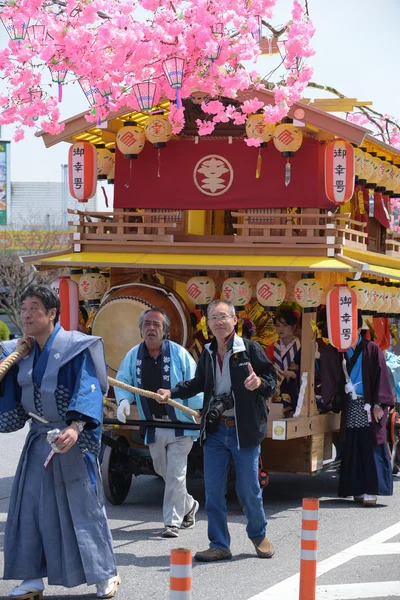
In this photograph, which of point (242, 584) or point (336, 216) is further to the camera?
point (336, 216)

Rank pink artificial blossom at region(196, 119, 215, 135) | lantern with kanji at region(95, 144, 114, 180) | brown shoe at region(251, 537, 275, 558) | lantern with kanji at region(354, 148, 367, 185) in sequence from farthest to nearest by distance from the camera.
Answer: lantern with kanji at region(95, 144, 114, 180)
lantern with kanji at region(354, 148, 367, 185)
pink artificial blossom at region(196, 119, 215, 135)
brown shoe at region(251, 537, 275, 558)

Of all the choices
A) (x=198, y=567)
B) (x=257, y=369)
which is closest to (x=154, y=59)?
(x=257, y=369)

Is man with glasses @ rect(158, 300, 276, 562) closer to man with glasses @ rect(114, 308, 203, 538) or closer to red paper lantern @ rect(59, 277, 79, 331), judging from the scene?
man with glasses @ rect(114, 308, 203, 538)

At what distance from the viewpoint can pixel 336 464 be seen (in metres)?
11.1

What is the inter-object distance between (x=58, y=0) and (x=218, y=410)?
5453mm

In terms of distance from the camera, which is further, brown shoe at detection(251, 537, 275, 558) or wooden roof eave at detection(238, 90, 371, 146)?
wooden roof eave at detection(238, 90, 371, 146)

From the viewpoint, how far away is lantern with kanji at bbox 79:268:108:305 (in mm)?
11391

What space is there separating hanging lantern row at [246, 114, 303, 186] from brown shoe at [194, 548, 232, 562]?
187 inches

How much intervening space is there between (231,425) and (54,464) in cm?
169

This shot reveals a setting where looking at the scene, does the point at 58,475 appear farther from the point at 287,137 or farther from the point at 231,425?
the point at 287,137

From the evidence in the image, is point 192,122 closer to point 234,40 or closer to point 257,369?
point 234,40

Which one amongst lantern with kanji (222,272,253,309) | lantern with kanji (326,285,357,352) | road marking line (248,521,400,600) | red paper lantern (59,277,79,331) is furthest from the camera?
red paper lantern (59,277,79,331)

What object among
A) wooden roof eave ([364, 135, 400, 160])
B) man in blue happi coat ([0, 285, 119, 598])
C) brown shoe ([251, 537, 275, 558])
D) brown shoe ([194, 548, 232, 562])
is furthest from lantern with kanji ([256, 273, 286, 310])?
man in blue happi coat ([0, 285, 119, 598])

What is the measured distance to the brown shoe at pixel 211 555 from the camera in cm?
737
